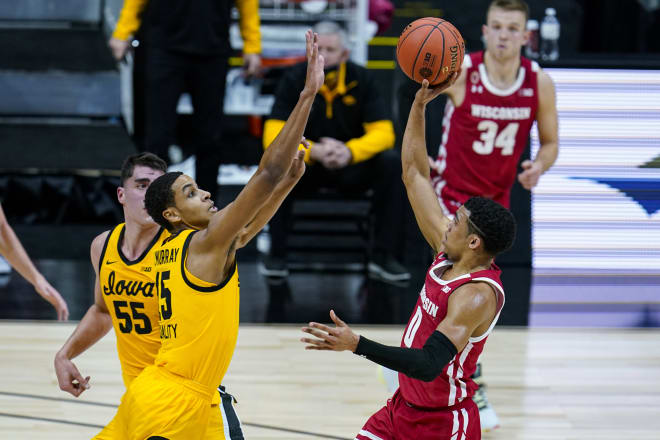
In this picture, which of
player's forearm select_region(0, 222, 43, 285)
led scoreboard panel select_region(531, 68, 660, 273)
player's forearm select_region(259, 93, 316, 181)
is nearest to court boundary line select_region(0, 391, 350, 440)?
player's forearm select_region(0, 222, 43, 285)

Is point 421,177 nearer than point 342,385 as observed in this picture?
Yes

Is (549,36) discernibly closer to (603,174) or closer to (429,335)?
(603,174)

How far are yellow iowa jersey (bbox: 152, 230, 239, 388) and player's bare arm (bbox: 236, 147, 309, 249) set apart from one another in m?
0.19

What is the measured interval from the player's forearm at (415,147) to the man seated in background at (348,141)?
289cm

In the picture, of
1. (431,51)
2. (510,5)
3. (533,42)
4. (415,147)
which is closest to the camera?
(415,147)

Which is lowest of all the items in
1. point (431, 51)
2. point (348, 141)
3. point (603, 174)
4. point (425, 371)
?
point (603, 174)

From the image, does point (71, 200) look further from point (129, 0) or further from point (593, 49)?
point (593, 49)

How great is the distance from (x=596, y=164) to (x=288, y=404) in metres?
3.19

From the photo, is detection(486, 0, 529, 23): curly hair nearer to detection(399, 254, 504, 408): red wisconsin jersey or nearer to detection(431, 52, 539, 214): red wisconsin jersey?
detection(431, 52, 539, 214): red wisconsin jersey

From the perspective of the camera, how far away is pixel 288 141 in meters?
3.14

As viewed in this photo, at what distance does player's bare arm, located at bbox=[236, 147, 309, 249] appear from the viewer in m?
3.42

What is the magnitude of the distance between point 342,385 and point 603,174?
2795mm

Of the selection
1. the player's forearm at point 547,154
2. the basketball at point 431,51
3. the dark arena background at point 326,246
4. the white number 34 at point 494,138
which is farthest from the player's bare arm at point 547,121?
the dark arena background at point 326,246

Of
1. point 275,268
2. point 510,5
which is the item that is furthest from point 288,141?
point 275,268
